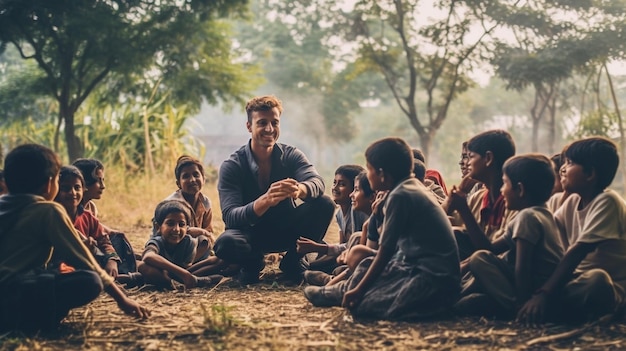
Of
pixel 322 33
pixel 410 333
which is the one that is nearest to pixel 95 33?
pixel 410 333

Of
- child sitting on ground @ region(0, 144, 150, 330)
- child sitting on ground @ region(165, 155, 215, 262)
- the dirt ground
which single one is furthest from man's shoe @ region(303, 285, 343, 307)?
child sitting on ground @ region(165, 155, 215, 262)

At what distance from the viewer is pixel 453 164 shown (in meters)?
34.8

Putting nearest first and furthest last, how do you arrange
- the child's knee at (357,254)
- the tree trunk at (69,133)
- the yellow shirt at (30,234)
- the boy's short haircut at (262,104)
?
the yellow shirt at (30,234)
the child's knee at (357,254)
the boy's short haircut at (262,104)
the tree trunk at (69,133)

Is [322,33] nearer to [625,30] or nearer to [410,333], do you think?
[625,30]

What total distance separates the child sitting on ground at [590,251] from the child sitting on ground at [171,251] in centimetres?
232

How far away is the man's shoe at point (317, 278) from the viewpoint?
4.55 metres

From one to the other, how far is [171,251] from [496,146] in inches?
97.7

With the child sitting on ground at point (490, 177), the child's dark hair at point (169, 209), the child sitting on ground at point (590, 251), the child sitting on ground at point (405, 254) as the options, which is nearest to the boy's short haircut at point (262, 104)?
the child's dark hair at point (169, 209)

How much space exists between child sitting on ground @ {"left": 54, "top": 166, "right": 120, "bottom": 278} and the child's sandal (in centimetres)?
60

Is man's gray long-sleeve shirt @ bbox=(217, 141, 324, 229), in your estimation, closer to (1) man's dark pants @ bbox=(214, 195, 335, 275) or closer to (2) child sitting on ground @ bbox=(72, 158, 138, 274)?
(1) man's dark pants @ bbox=(214, 195, 335, 275)

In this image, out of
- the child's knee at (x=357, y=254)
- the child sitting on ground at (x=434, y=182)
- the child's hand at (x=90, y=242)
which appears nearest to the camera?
the child's knee at (x=357, y=254)

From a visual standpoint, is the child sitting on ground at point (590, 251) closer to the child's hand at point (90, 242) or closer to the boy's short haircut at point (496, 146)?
the boy's short haircut at point (496, 146)

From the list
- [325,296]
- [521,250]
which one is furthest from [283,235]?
[521,250]

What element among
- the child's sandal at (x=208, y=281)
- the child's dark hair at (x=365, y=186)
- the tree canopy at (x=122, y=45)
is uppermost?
the tree canopy at (x=122, y=45)
